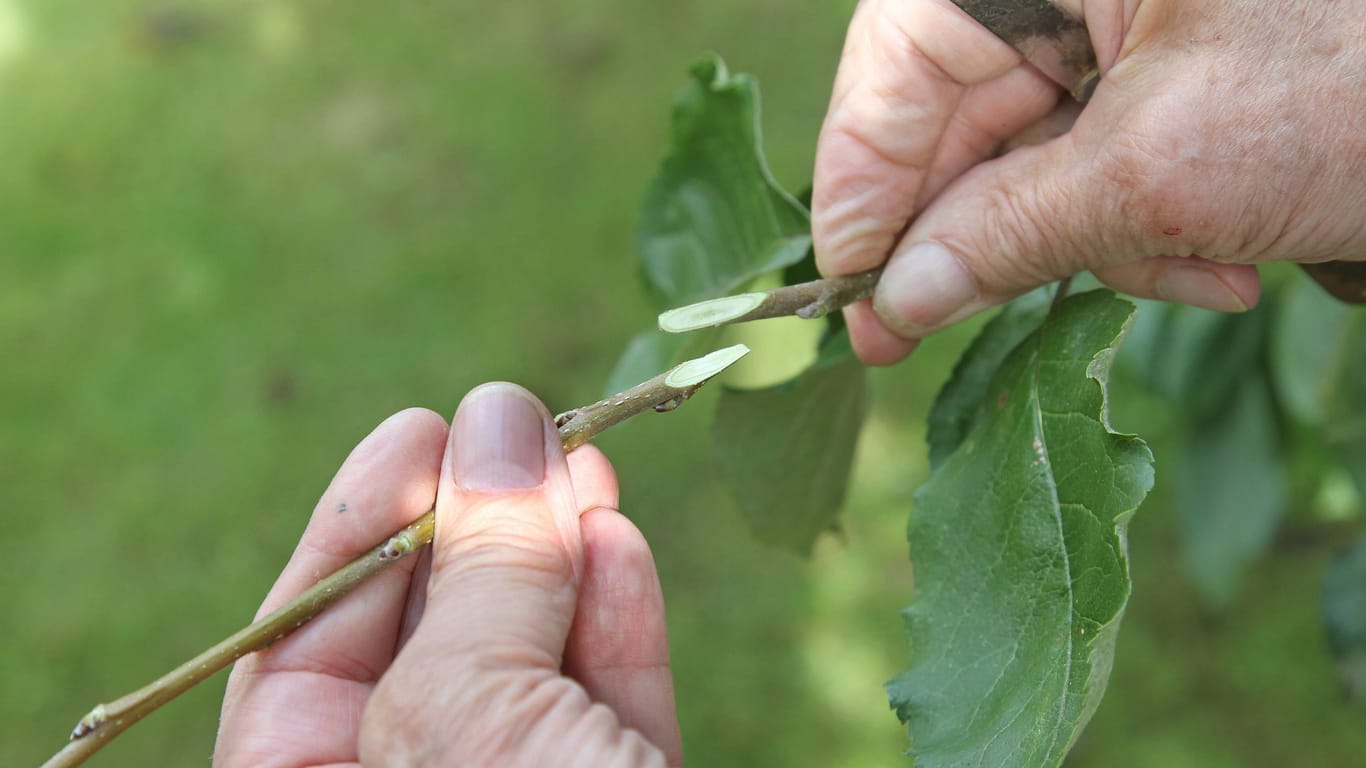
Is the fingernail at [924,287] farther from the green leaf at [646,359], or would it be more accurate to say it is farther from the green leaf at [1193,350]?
the green leaf at [1193,350]

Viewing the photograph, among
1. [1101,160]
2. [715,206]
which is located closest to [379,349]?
[715,206]

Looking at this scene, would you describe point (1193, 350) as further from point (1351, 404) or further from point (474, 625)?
point (474, 625)

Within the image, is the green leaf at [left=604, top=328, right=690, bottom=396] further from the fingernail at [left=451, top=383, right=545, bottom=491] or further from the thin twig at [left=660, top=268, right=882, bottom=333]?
the fingernail at [left=451, top=383, right=545, bottom=491]

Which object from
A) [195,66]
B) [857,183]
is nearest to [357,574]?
[857,183]

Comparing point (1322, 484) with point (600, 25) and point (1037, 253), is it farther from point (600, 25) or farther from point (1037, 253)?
point (600, 25)

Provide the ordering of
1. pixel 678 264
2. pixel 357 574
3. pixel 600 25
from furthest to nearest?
pixel 600 25 → pixel 678 264 → pixel 357 574

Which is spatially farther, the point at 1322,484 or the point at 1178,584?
the point at 1178,584
